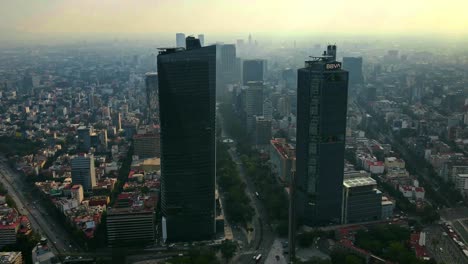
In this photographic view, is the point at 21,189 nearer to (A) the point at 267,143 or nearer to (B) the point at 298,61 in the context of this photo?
(A) the point at 267,143

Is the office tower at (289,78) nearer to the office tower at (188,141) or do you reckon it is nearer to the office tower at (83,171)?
the office tower at (83,171)

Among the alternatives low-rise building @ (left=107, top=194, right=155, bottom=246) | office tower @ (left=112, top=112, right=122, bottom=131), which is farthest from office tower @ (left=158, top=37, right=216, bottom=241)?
office tower @ (left=112, top=112, right=122, bottom=131)

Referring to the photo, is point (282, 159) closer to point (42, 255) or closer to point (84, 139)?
point (42, 255)

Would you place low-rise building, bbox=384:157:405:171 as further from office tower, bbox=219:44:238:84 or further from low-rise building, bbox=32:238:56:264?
office tower, bbox=219:44:238:84

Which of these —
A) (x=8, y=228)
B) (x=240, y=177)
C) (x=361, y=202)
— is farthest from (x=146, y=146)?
(x=361, y=202)

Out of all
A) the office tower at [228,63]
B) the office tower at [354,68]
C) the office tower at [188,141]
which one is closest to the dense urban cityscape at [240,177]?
the office tower at [188,141]

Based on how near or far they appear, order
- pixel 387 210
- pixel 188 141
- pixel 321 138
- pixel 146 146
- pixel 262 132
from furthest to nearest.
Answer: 1. pixel 262 132
2. pixel 146 146
3. pixel 387 210
4. pixel 321 138
5. pixel 188 141
